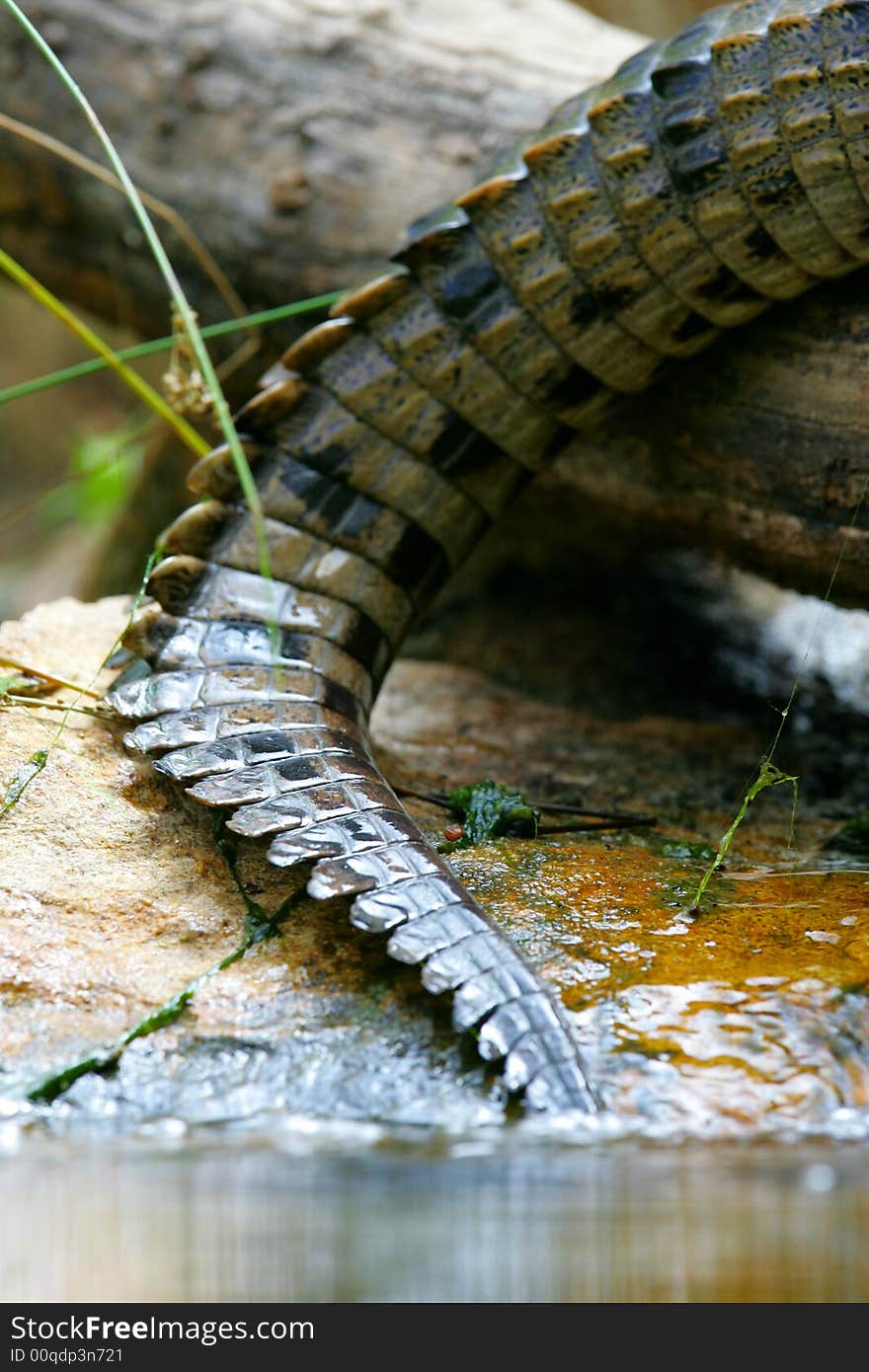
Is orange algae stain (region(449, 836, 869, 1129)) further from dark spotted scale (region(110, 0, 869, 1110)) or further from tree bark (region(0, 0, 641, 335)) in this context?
tree bark (region(0, 0, 641, 335))

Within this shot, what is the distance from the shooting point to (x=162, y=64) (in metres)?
3.46

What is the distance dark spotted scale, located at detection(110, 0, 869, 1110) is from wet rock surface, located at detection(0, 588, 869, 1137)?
0.17 m

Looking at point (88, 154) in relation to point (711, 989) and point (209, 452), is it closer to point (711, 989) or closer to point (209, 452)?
point (209, 452)

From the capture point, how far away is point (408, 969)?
74.5 inches

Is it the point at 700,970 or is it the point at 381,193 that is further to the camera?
the point at 381,193

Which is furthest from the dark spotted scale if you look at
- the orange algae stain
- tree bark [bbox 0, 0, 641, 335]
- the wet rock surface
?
tree bark [bbox 0, 0, 641, 335]

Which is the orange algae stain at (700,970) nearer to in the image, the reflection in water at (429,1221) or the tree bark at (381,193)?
the reflection in water at (429,1221)

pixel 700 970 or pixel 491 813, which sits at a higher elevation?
pixel 491 813

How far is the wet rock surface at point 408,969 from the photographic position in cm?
170

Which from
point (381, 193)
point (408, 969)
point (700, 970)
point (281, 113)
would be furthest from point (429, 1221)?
point (281, 113)

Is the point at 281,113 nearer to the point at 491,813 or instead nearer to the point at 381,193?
the point at 381,193

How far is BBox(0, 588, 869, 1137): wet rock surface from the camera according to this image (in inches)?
66.9

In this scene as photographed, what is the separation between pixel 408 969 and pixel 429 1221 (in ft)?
1.69
